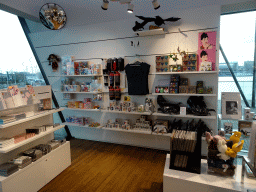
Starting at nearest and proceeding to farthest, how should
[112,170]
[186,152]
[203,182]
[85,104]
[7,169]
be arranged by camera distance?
[203,182], [186,152], [7,169], [112,170], [85,104]

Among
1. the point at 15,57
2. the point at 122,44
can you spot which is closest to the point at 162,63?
the point at 122,44

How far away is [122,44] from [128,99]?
128 centimetres

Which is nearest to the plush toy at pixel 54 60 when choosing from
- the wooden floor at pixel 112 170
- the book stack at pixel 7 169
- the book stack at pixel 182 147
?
the wooden floor at pixel 112 170

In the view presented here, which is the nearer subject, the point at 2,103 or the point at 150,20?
the point at 2,103

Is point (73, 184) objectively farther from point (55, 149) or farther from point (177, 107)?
point (177, 107)

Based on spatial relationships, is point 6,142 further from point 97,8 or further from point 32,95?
point 97,8

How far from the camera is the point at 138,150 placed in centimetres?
383

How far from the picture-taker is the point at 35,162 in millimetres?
2471

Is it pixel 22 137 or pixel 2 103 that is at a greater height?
pixel 2 103

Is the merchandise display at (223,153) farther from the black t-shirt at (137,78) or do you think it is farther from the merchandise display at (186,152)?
the black t-shirt at (137,78)

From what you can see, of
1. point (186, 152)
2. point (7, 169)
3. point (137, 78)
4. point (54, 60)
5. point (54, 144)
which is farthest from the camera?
point (54, 60)

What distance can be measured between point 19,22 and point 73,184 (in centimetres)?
412

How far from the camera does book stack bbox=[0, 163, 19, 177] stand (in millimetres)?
2111

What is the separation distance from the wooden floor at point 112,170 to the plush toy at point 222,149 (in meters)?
1.21
